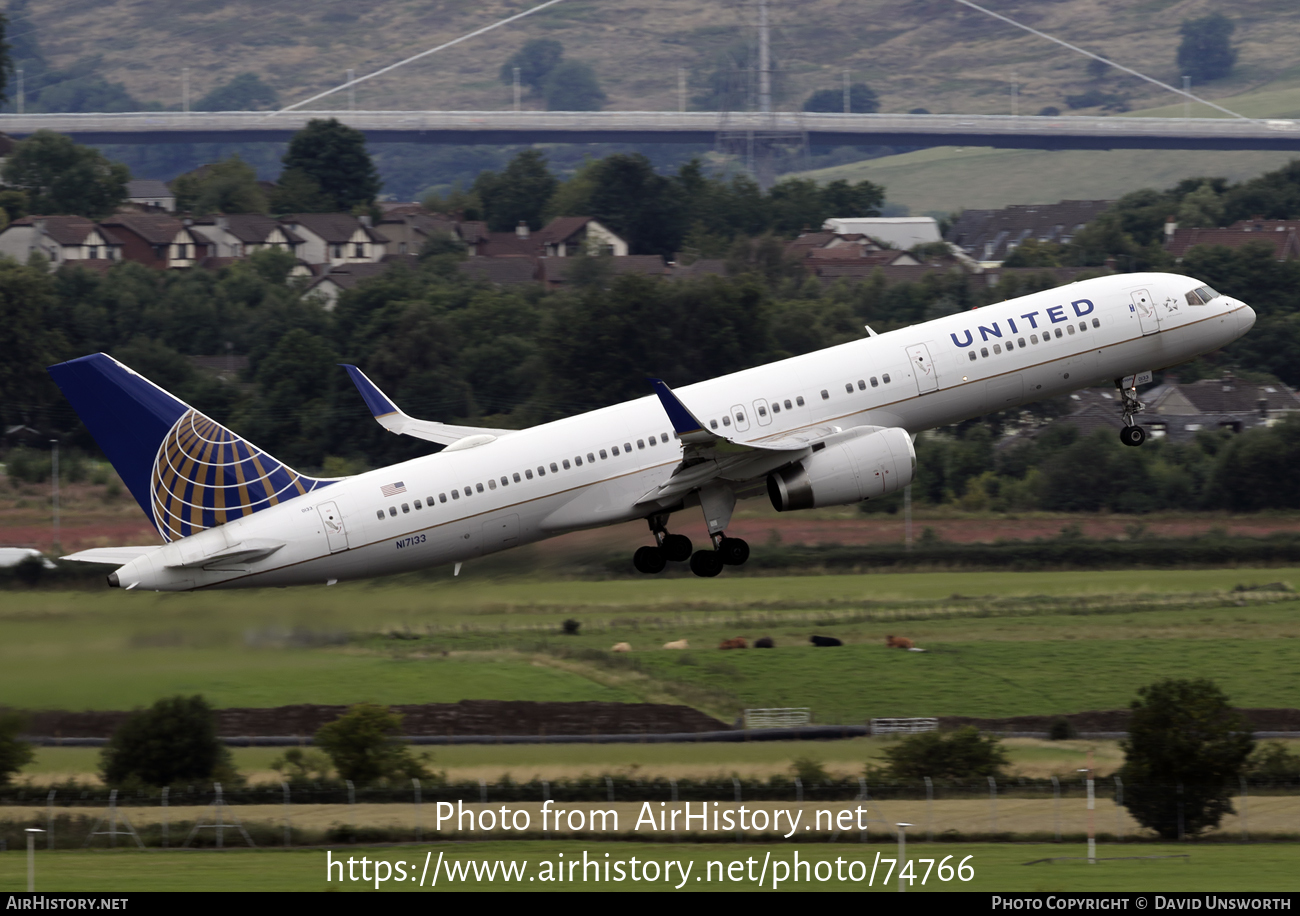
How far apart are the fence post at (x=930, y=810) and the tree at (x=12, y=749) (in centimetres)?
2697

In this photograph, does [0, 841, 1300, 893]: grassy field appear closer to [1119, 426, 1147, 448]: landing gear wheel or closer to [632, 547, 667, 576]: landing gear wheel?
[632, 547, 667, 576]: landing gear wheel

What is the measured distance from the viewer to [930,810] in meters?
54.5

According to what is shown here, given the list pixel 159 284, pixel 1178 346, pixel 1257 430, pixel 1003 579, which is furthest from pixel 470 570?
pixel 159 284

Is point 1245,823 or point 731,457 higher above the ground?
point 731,457

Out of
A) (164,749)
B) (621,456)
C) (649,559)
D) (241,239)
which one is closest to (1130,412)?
(649,559)

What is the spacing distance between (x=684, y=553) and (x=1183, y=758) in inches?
632

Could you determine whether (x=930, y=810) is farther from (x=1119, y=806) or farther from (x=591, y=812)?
(x=591, y=812)

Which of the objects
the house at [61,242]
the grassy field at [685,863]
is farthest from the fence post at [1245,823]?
the house at [61,242]

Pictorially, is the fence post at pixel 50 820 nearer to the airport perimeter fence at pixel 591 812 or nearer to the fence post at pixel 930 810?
the airport perimeter fence at pixel 591 812

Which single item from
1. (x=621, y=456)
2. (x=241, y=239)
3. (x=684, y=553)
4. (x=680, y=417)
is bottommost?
(x=241, y=239)

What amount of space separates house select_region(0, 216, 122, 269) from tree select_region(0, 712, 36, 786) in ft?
401

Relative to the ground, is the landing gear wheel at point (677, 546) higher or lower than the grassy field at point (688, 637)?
higher

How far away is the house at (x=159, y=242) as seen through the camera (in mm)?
186000

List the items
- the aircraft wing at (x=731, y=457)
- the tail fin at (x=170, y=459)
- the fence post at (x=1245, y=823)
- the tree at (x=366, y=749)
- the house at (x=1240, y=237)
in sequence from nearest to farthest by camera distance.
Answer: the tail fin at (x=170, y=459) < the aircraft wing at (x=731, y=457) < the fence post at (x=1245, y=823) < the tree at (x=366, y=749) < the house at (x=1240, y=237)
